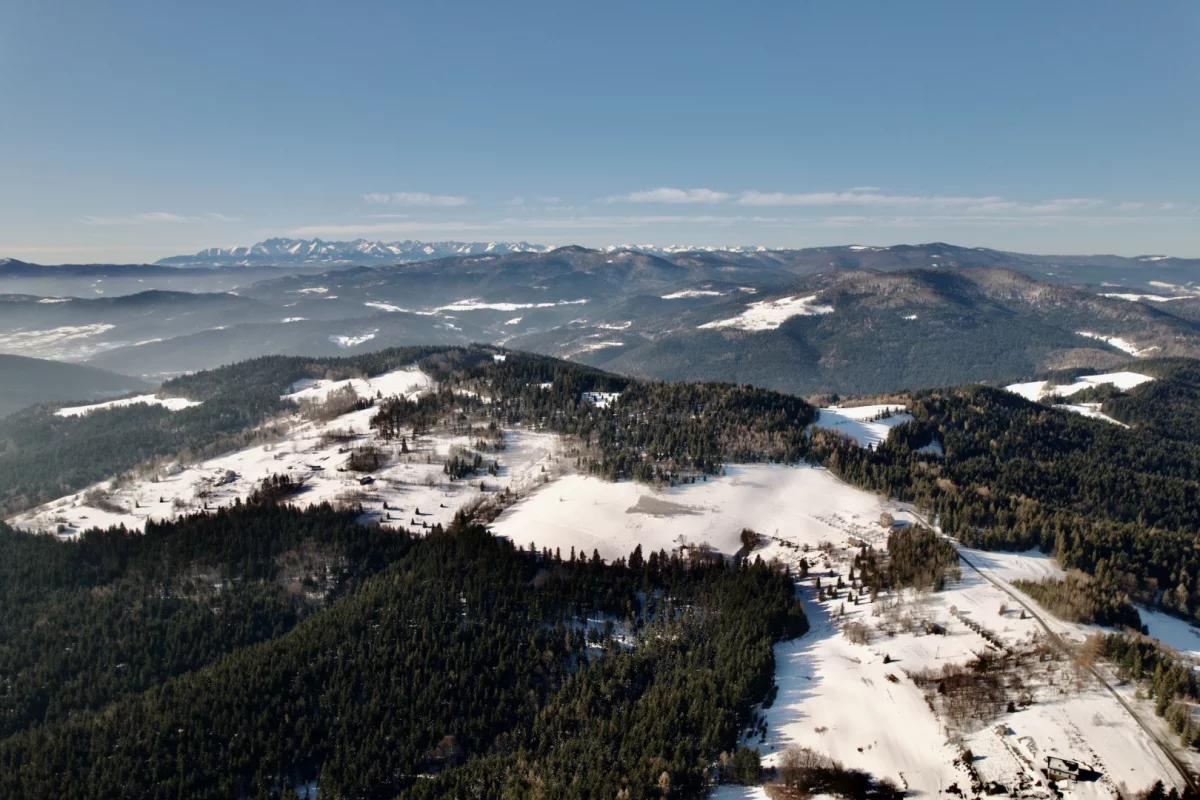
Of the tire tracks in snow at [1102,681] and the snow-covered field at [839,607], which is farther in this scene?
the snow-covered field at [839,607]

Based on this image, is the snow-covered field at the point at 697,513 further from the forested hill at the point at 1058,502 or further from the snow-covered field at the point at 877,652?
the forested hill at the point at 1058,502

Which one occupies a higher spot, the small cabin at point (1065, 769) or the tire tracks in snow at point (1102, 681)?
the tire tracks in snow at point (1102, 681)

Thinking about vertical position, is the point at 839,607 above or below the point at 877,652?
below

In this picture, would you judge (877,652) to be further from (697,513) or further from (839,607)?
(697,513)

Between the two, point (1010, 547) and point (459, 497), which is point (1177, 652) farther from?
point (459, 497)

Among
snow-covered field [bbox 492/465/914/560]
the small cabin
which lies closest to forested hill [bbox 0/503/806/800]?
snow-covered field [bbox 492/465/914/560]

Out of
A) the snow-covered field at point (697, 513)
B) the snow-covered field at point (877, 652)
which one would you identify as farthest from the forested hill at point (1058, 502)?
the snow-covered field at point (697, 513)

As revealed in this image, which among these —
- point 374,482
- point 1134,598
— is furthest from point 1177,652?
point 374,482

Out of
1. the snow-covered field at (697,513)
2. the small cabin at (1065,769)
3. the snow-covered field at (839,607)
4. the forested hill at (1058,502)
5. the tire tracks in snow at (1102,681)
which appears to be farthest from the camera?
the snow-covered field at (697,513)

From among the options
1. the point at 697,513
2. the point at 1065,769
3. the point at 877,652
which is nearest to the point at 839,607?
the point at 877,652

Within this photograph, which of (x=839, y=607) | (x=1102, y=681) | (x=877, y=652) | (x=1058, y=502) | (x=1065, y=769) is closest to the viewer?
(x=1065, y=769)
